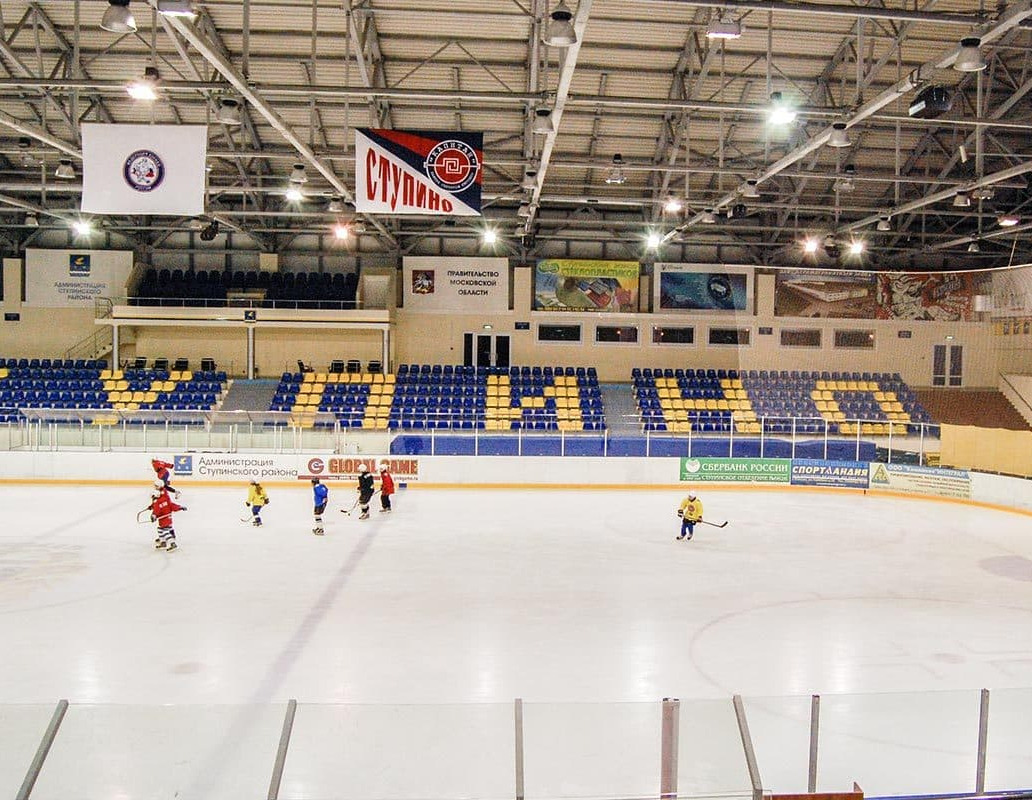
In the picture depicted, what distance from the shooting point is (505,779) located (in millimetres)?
4801

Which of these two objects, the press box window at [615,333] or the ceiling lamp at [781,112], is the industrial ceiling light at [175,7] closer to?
the ceiling lamp at [781,112]

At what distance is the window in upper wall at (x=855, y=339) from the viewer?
32312 millimetres

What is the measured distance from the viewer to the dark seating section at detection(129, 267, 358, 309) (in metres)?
30.6

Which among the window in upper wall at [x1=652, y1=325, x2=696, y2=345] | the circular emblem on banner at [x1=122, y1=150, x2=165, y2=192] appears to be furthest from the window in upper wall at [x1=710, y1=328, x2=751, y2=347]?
the circular emblem on banner at [x1=122, y1=150, x2=165, y2=192]

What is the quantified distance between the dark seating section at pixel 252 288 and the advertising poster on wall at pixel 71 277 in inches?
51.0

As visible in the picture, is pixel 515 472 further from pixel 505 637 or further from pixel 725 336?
pixel 725 336

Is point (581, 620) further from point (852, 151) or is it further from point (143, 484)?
point (852, 151)

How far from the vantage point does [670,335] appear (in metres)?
32.5

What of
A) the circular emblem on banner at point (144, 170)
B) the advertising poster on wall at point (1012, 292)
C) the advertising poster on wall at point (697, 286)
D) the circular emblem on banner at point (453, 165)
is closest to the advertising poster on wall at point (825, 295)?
the advertising poster on wall at point (697, 286)

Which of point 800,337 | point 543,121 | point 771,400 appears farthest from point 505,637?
point 800,337

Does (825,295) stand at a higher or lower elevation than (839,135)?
lower

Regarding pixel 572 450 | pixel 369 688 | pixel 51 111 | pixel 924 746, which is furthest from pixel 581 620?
pixel 51 111

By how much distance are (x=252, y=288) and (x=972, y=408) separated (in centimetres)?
2772

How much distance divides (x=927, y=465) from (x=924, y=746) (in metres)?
19.5
